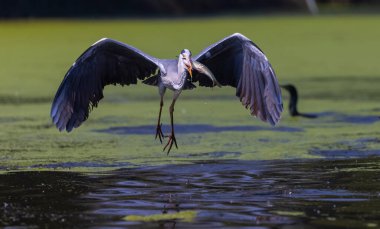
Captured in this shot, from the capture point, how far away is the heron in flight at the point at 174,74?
7.07 metres

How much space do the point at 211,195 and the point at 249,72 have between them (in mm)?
1198

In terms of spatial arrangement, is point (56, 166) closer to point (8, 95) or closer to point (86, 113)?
point (86, 113)

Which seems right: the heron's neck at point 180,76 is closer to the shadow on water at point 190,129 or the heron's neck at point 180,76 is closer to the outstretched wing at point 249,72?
the outstretched wing at point 249,72

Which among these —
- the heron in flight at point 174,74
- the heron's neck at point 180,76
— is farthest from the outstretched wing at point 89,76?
the heron's neck at point 180,76

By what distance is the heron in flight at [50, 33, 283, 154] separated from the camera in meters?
7.07

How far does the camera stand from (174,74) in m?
7.34

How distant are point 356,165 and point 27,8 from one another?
18.6 meters

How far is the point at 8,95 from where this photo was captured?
12031 millimetres

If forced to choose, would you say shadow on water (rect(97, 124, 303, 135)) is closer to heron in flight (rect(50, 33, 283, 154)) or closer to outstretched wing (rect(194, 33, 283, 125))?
heron in flight (rect(50, 33, 283, 154))

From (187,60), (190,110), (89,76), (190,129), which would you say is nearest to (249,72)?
(187,60)

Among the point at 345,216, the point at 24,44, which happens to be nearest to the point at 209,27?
the point at 24,44

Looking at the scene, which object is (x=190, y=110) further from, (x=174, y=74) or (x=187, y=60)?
(x=187, y=60)

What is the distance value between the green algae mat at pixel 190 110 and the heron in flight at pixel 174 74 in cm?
47

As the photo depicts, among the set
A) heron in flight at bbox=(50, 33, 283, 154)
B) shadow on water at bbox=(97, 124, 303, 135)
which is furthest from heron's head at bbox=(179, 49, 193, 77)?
shadow on water at bbox=(97, 124, 303, 135)
